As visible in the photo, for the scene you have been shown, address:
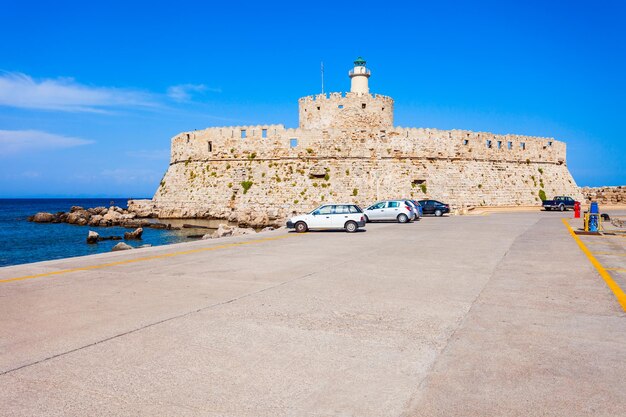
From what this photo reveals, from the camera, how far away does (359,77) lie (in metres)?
48.9

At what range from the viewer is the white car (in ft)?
66.1

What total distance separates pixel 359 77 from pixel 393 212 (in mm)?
25809

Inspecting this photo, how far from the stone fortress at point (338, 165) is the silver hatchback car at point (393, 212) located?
45.1 ft

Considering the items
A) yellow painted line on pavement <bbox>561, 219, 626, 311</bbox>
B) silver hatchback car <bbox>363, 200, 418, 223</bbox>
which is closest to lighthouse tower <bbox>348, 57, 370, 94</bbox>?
silver hatchback car <bbox>363, 200, 418, 223</bbox>

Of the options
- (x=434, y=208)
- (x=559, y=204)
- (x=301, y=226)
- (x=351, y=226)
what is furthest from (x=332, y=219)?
(x=559, y=204)

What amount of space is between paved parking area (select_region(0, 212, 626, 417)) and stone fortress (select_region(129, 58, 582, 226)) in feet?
102

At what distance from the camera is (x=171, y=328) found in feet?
18.8

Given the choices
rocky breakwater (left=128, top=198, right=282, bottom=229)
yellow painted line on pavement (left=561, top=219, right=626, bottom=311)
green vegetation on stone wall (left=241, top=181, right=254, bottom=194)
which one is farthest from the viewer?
green vegetation on stone wall (left=241, top=181, right=254, bottom=194)

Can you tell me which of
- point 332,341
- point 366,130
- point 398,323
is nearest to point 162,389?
point 332,341

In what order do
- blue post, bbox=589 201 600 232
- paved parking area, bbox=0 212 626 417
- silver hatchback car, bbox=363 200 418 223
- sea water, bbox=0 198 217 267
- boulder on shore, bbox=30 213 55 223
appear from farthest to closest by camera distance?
boulder on shore, bbox=30 213 55 223, silver hatchback car, bbox=363 200 418 223, sea water, bbox=0 198 217 267, blue post, bbox=589 201 600 232, paved parking area, bbox=0 212 626 417

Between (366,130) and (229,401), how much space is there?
40.2 m

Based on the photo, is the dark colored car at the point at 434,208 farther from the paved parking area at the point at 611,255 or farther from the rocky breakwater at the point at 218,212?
the paved parking area at the point at 611,255

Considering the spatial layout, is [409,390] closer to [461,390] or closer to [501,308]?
[461,390]

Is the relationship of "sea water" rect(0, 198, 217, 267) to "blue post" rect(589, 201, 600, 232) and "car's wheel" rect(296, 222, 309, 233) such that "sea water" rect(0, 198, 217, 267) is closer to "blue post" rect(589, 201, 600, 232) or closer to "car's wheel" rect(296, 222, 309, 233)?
"car's wheel" rect(296, 222, 309, 233)
